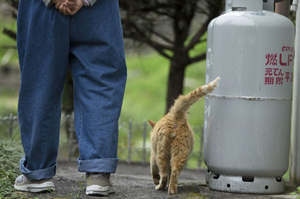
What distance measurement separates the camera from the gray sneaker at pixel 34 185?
246 cm

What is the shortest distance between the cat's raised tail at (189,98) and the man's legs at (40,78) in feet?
2.65

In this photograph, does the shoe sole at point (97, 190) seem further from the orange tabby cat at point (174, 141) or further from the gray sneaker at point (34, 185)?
the orange tabby cat at point (174, 141)

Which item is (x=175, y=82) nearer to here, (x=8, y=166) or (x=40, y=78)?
(x=8, y=166)

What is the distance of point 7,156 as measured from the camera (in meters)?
3.31

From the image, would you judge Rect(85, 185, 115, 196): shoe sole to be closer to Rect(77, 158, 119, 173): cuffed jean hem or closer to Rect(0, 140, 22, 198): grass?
Rect(77, 158, 119, 173): cuffed jean hem

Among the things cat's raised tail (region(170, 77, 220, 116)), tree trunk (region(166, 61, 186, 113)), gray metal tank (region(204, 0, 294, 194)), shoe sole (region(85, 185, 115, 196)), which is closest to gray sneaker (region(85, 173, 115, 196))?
shoe sole (region(85, 185, 115, 196))

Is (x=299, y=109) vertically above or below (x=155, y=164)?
above

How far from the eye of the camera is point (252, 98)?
8.80 ft

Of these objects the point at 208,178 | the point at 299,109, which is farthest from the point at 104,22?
the point at 299,109

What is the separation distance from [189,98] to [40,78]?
992 mm

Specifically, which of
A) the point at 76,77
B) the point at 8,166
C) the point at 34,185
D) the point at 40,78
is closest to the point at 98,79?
the point at 76,77

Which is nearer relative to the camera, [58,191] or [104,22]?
[104,22]

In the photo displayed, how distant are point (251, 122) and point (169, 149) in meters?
0.60

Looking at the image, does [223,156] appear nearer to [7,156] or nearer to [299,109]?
[299,109]
